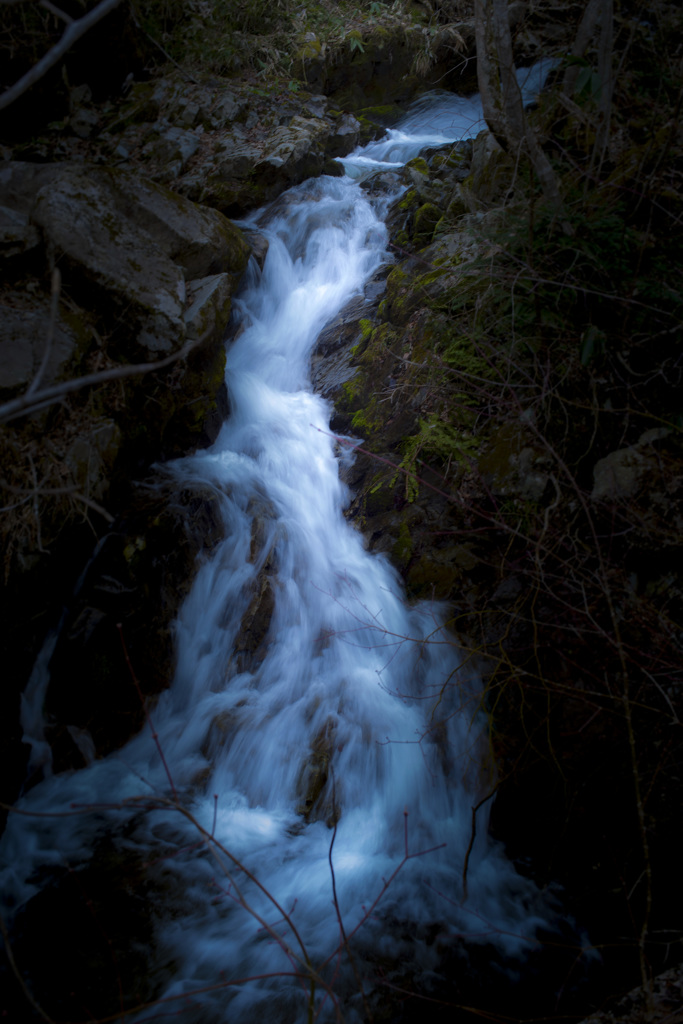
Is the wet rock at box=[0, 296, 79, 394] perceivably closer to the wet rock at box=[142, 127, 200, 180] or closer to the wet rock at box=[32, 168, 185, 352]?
the wet rock at box=[32, 168, 185, 352]

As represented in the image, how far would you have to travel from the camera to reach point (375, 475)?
4.61 metres

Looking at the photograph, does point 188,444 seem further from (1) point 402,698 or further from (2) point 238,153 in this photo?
(2) point 238,153

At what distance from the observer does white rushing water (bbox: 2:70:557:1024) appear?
9.34 feet

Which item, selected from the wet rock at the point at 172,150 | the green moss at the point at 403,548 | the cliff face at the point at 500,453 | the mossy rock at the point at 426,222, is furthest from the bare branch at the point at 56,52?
the wet rock at the point at 172,150

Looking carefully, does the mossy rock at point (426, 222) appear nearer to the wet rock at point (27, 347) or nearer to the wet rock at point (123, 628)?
the wet rock at point (27, 347)

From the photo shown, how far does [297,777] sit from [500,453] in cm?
270

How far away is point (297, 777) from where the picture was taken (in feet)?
11.5

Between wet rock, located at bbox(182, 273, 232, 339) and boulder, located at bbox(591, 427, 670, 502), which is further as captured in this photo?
wet rock, located at bbox(182, 273, 232, 339)

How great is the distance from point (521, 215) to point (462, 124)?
7702 millimetres

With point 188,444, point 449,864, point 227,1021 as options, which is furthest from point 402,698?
point 188,444

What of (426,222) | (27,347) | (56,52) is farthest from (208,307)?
(56,52)

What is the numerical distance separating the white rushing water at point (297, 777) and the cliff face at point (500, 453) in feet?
0.83

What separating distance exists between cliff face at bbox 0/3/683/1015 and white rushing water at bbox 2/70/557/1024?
0.25 m

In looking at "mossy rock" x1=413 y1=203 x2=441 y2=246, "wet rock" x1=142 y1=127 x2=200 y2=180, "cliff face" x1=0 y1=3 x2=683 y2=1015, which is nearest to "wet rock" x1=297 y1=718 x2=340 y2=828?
"cliff face" x1=0 y1=3 x2=683 y2=1015
